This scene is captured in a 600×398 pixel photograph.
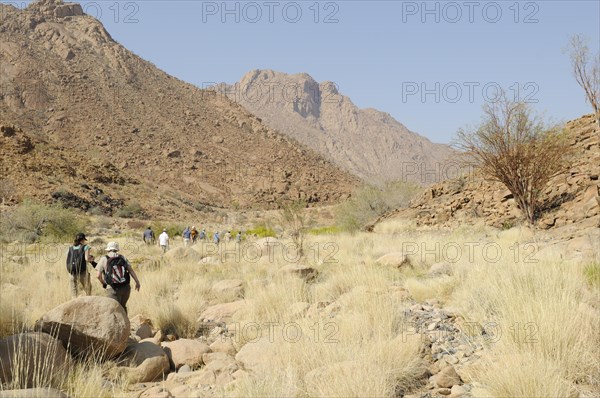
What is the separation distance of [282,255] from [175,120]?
53.5 meters

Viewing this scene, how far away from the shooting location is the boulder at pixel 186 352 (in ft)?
19.4

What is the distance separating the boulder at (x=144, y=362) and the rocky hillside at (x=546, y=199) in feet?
35.1

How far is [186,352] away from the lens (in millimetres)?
Result: 6035

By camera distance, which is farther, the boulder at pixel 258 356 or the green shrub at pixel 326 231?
the green shrub at pixel 326 231

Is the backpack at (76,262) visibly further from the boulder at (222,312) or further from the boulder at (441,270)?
the boulder at (441,270)

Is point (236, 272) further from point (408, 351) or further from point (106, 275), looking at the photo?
point (408, 351)

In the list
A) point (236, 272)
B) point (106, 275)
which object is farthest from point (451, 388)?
point (236, 272)

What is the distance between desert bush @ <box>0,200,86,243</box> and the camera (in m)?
22.7

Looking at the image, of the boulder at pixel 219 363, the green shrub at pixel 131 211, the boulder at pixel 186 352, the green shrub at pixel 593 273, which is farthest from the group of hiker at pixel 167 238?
the green shrub at pixel 593 273

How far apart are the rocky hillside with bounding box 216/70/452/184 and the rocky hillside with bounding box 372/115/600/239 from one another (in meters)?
111

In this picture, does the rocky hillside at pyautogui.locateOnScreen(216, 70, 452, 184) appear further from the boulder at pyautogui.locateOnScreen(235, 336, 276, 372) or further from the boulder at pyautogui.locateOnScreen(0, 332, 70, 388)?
the boulder at pyautogui.locateOnScreen(0, 332, 70, 388)

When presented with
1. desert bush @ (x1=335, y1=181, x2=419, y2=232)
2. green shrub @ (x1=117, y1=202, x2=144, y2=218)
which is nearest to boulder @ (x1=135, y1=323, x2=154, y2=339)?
desert bush @ (x1=335, y1=181, x2=419, y2=232)

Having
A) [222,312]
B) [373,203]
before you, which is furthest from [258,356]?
[373,203]

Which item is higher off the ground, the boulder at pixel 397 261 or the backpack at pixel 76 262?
the backpack at pixel 76 262
